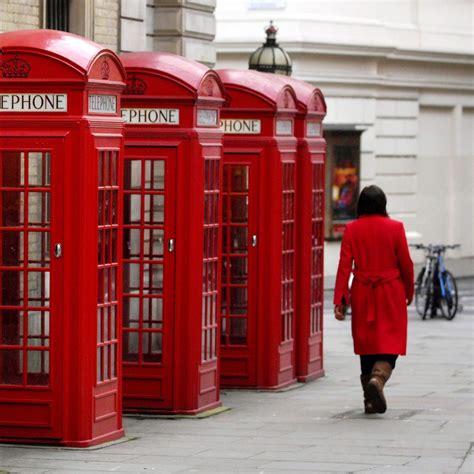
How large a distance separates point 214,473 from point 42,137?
2240 millimetres

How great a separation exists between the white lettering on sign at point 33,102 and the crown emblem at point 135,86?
70.6 inches

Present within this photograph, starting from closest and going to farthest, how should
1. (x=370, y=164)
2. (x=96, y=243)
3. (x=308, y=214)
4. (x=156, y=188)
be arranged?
(x=96, y=243) < (x=156, y=188) < (x=308, y=214) < (x=370, y=164)

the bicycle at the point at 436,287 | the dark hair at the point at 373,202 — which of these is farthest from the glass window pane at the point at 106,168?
the bicycle at the point at 436,287

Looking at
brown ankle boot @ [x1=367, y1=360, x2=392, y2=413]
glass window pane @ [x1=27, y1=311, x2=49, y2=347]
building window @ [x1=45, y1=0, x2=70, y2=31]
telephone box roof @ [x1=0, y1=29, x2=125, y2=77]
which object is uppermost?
building window @ [x1=45, y1=0, x2=70, y2=31]

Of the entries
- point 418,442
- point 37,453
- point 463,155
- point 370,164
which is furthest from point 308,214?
point 463,155

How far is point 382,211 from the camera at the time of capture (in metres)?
12.9

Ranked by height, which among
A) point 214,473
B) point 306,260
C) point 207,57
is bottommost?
point 214,473

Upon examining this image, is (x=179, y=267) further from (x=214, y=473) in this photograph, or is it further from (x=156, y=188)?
(x=214, y=473)

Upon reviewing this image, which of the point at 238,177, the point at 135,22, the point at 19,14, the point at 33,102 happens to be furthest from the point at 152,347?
the point at 135,22

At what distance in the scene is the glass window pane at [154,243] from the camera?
1235 centimetres

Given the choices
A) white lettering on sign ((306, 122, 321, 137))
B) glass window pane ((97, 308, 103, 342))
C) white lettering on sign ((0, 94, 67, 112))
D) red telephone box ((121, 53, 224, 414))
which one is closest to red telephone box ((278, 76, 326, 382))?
white lettering on sign ((306, 122, 321, 137))

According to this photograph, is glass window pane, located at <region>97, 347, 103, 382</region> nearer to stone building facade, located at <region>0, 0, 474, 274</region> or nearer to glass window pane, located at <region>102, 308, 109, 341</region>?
glass window pane, located at <region>102, 308, 109, 341</region>

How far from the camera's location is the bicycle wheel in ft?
74.6

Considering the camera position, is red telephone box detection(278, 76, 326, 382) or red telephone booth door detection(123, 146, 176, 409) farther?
red telephone box detection(278, 76, 326, 382)
